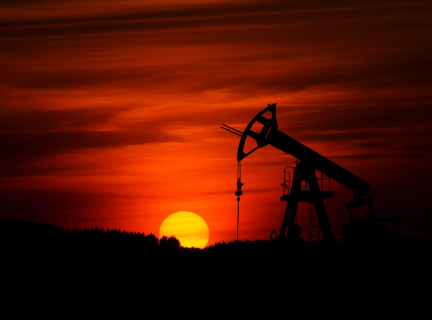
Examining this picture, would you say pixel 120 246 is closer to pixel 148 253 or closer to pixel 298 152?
pixel 148 253

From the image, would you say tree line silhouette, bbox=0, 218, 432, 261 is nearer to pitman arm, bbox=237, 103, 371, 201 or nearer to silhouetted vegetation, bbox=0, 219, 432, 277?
silhouetted vegetation, bbox=0, 219, 432, 277

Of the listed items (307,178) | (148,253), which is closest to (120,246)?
(148,253)

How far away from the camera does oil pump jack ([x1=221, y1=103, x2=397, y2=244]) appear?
1931 cm

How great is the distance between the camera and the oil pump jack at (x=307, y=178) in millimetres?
19312

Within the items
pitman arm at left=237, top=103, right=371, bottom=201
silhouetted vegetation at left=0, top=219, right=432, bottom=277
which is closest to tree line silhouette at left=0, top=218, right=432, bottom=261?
silhouetted vegetation at left=0, top=219, right=432, bottom=277

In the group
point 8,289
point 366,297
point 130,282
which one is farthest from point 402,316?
point 8,289

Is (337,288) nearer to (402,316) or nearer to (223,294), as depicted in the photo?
(402,316)

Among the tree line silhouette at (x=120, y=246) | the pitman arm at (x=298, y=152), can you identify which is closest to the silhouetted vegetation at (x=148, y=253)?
the tree line silhouette at (x=120, y=246)

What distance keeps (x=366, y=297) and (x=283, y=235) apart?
5.63 m

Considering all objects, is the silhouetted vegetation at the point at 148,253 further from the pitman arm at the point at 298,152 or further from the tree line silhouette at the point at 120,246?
the pitman arm at the point at 298,152

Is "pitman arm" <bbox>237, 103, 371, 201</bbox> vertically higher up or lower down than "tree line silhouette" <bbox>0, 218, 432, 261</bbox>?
higher up

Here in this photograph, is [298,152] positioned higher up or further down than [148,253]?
higher up

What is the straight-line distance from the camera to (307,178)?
2039 cm

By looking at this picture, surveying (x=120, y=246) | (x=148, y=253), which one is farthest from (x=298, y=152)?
(x=120, y=246)
